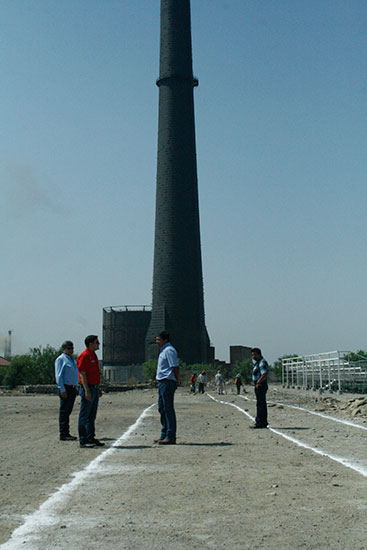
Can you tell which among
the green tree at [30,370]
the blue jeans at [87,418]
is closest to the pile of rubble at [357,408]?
the blue jeans at [87,418]

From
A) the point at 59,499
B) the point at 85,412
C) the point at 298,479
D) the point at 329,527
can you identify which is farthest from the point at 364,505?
the point at 85,412

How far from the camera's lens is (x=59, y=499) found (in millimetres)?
5582

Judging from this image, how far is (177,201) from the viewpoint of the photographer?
66.6 metres

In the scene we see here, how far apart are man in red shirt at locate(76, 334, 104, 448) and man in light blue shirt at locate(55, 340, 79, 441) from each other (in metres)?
0.46

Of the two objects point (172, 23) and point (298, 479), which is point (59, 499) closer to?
point (298, 479)

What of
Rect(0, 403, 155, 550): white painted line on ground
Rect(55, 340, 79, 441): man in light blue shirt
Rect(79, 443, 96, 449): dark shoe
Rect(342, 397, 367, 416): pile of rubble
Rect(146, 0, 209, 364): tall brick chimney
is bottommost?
Rect(0, 403, 155, 550): white painted line on ground

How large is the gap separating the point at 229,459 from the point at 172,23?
222ft

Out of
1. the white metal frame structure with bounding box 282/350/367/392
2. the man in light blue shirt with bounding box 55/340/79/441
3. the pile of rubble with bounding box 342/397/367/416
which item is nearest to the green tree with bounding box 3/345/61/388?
the white metal frame structure with bounding box 282/350/367/392

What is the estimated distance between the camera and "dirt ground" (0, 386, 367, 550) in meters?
4.29

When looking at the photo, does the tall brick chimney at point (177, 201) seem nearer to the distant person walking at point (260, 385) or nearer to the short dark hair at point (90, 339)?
the distant person walking at point (260, 385)

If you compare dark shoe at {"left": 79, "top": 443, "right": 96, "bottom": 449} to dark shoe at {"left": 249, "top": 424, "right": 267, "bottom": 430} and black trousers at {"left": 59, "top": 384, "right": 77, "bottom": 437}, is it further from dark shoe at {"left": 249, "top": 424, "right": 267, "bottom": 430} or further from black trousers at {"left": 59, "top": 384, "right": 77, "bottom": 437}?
dark shoe at {"left": 249, "top": 424, "right": 267, "bottom": 430}

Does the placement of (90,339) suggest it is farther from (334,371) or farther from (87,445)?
(334,371)

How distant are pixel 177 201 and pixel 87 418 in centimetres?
5737

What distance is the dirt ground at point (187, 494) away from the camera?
4.29 m
